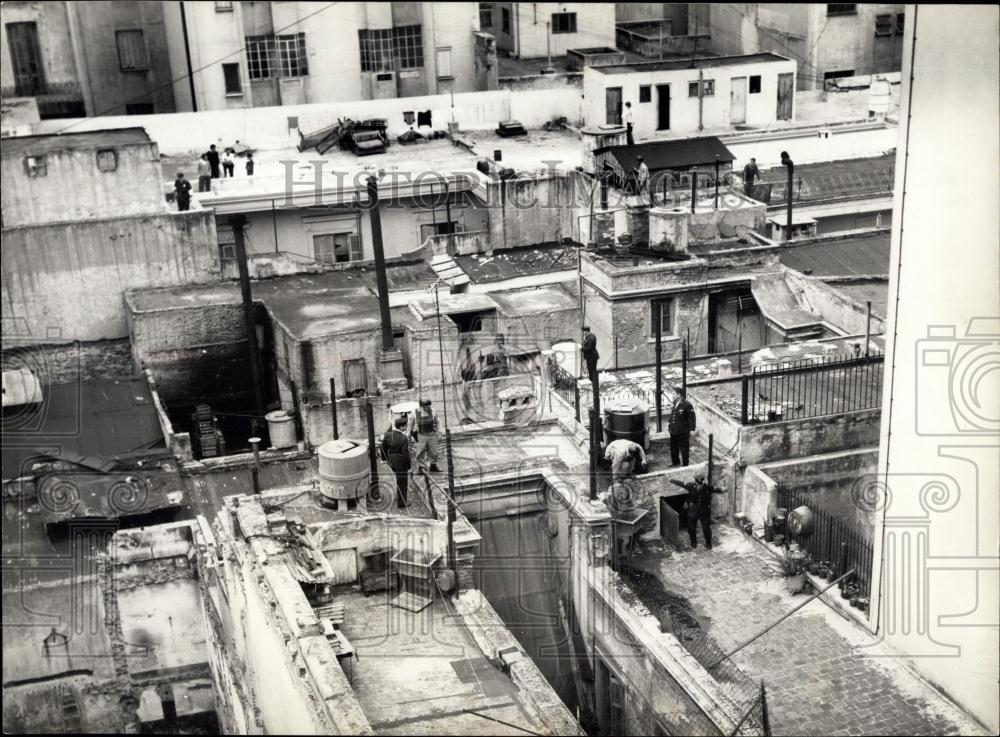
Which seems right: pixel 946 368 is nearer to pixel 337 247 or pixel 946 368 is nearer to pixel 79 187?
pixel 79 187

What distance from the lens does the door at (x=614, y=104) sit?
52625mm

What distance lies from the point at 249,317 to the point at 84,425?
6292 millimetres

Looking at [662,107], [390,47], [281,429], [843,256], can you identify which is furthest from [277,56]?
[843,256]

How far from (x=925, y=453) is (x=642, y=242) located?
18.1m

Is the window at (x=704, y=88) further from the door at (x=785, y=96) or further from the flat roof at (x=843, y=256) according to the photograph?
the flat roof at (x=843, y=256)

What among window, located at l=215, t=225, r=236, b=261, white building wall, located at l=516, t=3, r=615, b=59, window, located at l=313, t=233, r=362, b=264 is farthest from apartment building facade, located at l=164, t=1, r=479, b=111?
window, located at l=215, t=225, r=236, b=261

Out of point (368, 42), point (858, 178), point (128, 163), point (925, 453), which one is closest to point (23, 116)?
point (128, 163)

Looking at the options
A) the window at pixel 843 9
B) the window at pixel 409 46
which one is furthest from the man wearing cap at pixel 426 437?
the window at pixel 843 9

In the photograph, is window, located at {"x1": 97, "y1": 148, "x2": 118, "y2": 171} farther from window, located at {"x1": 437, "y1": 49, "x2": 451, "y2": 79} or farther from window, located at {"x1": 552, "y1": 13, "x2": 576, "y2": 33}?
window, located at {"x1": 552, "y1": 13, "x2": 576, "y2": 33}

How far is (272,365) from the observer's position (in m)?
43.7

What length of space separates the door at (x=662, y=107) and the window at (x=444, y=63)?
10.8 metres

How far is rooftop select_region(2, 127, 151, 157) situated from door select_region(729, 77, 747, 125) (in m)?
22.2

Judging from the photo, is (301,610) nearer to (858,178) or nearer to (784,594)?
(784,594)

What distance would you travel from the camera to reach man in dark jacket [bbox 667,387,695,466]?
28.4 m
